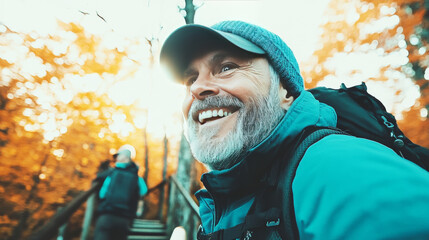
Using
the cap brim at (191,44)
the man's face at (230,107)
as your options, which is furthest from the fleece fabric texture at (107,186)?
the man's face at (230,107)

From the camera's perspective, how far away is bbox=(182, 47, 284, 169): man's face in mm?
1218

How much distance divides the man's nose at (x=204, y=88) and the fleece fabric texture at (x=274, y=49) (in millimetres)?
394

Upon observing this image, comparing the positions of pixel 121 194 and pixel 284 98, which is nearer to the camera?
pixel 284 98

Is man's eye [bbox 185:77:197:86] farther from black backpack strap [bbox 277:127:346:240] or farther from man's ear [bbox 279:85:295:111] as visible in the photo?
black backpack strap [bbox 277:127:346:240]

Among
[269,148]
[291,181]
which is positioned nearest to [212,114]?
[269,148]

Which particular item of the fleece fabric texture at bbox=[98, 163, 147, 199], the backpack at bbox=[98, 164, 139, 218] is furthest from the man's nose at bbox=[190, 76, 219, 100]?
the fleece fabric texture at bbox=[98, 163, 147, 199]

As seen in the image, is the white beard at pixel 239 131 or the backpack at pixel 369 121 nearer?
the backpack at pixel 369 121

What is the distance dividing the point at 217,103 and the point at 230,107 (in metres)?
0.09

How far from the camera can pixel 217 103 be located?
4.35ft

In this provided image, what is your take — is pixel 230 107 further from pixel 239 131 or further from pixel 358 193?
pixel 358 193

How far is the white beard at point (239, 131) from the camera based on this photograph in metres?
1.20

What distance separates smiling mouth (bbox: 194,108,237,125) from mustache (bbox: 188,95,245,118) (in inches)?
1.1

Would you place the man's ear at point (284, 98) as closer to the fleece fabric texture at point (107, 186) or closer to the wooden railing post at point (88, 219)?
the fleece fabric texture at point (107, 186)

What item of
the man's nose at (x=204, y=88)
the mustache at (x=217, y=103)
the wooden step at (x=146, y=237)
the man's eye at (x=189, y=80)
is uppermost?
the man's eye at (x=189, y=80)
